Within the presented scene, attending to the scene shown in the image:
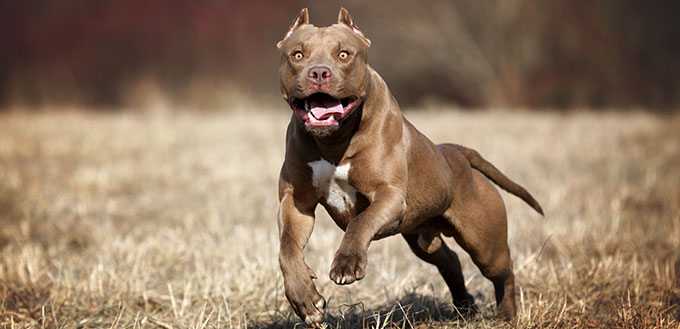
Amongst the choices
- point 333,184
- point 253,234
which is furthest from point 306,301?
point 253,234

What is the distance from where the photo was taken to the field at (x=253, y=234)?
4.43 metres

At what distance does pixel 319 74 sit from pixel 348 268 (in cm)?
78

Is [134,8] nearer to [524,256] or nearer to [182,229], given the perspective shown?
[182,229]

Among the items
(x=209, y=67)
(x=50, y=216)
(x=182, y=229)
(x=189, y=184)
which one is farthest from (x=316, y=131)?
(x=209, y=67)

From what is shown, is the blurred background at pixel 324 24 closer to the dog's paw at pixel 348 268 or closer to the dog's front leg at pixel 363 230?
the dog's front leg at pixel 363 230

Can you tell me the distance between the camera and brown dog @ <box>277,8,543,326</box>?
315cm

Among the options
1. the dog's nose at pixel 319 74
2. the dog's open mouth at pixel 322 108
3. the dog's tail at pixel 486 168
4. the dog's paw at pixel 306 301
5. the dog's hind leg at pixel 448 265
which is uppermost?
the dog's nose at pixel 319 74

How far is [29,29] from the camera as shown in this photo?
17797mm

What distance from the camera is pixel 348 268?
2.97 metres

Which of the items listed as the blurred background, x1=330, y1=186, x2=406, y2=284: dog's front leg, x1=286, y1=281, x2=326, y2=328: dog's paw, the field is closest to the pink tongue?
x1=330, y1=186, x2=406, y2=284: dog's front leg

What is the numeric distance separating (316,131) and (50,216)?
490 centimetres

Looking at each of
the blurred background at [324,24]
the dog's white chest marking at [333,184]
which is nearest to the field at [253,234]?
the dog's white chest marking at [333,184]

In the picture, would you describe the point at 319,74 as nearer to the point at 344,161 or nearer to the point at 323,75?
the point at 323,75

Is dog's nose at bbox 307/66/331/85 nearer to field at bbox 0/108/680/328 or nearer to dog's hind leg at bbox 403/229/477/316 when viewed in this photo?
field at bbox 0/108/680/328
